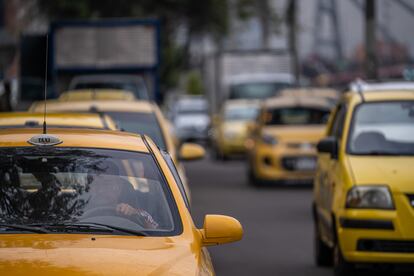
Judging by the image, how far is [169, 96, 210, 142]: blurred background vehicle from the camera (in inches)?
1799

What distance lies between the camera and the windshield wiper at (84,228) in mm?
6805

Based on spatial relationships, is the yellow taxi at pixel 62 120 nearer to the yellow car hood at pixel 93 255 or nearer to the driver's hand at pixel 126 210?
the driver's hand at pixel 126 210

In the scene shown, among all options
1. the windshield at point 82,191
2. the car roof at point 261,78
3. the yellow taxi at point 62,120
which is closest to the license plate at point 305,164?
the yellow taxi at point 62,120

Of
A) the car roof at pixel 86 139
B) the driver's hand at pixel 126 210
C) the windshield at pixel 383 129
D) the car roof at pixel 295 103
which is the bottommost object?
the car roof at pixel 295 103

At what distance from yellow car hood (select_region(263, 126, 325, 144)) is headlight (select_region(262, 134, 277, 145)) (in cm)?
5

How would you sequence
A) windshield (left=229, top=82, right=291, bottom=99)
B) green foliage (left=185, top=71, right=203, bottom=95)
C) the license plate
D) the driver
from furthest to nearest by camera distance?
green foliage (left=185, top=71, right=203, bottom=95) → windshield (left=229, top=82, right=291, bottom=99) → the license plate → the driver

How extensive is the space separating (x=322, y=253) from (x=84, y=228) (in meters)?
5.96

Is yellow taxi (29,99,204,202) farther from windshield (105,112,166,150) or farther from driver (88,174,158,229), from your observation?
driver (88,174,158,229)

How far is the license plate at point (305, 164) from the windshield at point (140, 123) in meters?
8.54

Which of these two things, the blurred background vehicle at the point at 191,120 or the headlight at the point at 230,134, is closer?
the headlight at the point at 230,134

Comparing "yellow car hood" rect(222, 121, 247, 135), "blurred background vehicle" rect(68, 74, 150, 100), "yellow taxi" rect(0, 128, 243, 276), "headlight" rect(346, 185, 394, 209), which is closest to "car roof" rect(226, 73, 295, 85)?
"yellow car hood" rect(222, 121, 247, 135)

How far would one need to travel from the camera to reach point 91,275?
19.9 feet

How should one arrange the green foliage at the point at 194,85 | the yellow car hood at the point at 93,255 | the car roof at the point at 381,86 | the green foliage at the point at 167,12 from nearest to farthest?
the yellow car hood at the point at 93,255 < the car roof at the point at 381,86 < the green foliage at the point at 167,12 < the green foliage at the point at 194,85

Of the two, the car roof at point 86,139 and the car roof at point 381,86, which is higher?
the car roof at point 86,139
